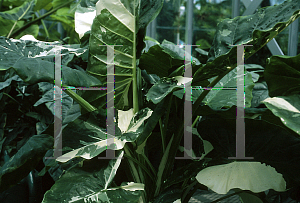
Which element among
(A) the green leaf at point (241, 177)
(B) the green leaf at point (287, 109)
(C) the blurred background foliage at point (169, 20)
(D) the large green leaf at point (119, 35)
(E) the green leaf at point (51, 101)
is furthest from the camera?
(C) the blurred background foliage at point (169, 20)

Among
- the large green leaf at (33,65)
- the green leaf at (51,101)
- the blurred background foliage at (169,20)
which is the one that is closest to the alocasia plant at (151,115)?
the large green leaf at (33,65)

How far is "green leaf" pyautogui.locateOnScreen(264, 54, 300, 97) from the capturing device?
2.17ft

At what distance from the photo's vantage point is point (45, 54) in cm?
73

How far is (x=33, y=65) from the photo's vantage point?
0.54 meters

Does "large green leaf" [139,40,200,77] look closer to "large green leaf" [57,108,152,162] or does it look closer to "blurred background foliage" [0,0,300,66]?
"large green leaf" [57,108,152,162]

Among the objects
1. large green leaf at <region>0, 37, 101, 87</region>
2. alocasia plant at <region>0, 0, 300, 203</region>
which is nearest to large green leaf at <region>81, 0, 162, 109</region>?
alocasia plant at <region>0, 0, 300, 203</region>

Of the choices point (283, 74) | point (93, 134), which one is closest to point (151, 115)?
point (93, 134)

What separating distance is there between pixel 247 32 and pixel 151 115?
1.15ft

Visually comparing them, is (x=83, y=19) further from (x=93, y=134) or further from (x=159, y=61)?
(x=93, y=134)

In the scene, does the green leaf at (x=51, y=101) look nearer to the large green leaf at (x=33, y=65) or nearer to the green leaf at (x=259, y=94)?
the large green leaf at (x=33, y=65)

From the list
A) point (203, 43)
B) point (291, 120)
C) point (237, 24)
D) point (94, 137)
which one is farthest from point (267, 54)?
point (94, 137)

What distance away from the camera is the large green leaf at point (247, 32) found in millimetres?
580

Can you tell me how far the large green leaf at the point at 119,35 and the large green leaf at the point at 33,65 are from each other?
0.34 feet

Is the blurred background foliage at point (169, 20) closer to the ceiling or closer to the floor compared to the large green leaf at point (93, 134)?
closer to the ceiling
